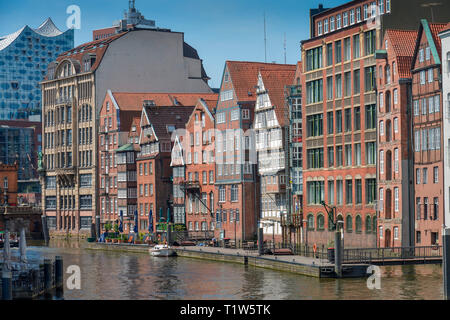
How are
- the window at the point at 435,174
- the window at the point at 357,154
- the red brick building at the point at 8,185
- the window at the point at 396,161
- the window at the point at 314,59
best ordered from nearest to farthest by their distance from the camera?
the window at the point at 435,174 → the window at the point at 396,161 → the window at the point at 357,154 → the window at the point at 314,59 → the red brick building at the point at 8,185

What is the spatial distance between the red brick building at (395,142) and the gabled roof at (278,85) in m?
20.0

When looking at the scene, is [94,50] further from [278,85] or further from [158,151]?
[278,85]

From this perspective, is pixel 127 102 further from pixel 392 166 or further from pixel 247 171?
pixel 392 166

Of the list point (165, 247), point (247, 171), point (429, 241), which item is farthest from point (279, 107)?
point (429, 241)

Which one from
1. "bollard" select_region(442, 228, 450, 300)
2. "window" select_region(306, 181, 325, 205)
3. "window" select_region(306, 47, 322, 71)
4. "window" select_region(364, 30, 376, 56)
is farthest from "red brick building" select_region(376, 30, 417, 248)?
"bollard" select_region(442, 228, 450, 300)

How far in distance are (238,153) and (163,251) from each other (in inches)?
650

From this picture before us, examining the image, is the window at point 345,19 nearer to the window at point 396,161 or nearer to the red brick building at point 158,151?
the window at point 396,161

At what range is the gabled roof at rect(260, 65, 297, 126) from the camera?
11859 cm

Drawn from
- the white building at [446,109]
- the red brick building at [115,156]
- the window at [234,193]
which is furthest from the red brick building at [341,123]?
the red brick building at [115,156]

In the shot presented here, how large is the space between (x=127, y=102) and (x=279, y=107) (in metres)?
46.6

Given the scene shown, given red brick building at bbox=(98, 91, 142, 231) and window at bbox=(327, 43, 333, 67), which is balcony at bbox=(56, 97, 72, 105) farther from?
window at bbox=(327, 43, 333, 67)

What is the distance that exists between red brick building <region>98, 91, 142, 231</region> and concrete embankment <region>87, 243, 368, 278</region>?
2913cm

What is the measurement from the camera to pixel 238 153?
413 ft

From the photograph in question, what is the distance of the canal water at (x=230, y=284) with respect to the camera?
241 ft
